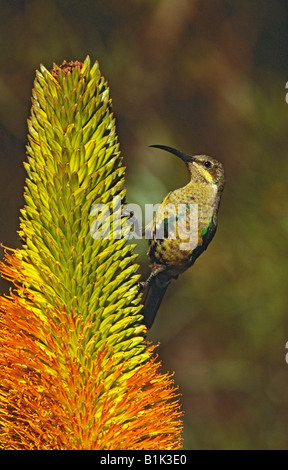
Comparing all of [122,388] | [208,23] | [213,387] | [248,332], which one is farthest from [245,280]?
[122,388]

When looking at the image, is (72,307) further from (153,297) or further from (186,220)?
(186,220)

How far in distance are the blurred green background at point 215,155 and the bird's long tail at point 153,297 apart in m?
0.37

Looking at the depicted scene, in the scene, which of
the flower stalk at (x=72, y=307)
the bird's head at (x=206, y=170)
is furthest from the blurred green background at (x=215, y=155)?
the flower stalk at (x=72, y=307)

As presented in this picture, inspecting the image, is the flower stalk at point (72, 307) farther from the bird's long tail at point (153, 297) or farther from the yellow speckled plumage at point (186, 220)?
the yellow speckled plumage at point (186, 220)

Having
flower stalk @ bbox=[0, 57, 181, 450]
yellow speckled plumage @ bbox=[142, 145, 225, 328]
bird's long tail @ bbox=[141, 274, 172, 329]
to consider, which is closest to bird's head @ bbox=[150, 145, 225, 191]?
yellow speckled plumage @ bbox=[142, 145, 225, 328]

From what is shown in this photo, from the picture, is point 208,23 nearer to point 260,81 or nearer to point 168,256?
point 260,81

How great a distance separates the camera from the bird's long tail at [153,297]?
1.59 meters

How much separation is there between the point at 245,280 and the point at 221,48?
1036 millimetres

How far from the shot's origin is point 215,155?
273 cm

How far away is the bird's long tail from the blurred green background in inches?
14.6

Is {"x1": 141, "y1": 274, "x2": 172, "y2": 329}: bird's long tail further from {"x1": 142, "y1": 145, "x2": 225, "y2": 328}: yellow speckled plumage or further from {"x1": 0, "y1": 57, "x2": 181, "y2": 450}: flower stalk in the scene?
{"x1": 0, "y1": 57, "x2": 181, "y2": 450}: flower stalk

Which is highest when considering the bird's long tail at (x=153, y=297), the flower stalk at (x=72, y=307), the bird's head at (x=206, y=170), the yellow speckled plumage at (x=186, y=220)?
the bird's head at (x=206, y=170)

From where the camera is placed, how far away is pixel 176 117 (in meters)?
2.71

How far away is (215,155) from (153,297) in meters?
1.10
